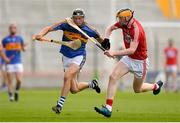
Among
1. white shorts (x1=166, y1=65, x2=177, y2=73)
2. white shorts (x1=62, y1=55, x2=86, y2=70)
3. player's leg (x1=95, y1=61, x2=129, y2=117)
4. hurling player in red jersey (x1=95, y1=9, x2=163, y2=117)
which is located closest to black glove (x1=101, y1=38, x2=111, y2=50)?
hurling player in red jersey (x1=95, y1=9, x2=163, y2=117)

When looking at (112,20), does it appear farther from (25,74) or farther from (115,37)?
(25,74)

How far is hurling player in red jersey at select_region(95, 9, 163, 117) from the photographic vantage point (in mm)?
17703

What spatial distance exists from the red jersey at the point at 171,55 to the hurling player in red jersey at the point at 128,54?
19.2m

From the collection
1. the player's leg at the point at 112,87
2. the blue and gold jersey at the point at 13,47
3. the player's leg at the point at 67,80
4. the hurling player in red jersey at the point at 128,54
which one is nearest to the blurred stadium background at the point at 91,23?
the blue and gold jersey at the point at 13,47

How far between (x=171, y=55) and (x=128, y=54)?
2050 centimetres

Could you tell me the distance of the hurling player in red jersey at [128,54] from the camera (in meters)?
17.7

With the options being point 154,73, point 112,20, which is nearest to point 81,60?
point 112,20

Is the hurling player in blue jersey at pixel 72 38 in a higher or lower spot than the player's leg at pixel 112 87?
higher

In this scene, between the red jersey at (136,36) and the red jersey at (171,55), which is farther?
the red jersey at (171,55)

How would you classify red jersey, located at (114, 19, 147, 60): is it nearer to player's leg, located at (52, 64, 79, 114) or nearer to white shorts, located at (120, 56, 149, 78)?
white shorts, located at (120, 56, 149, 78)

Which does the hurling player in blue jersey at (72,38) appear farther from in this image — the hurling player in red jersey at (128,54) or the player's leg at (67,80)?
the hurling player in red jersey at (128,54)

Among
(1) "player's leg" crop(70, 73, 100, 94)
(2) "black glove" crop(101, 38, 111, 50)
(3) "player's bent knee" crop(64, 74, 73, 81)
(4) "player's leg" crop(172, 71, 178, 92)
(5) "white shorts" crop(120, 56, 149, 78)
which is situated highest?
(2) "black glove" crop(101, 38, 111, 50)

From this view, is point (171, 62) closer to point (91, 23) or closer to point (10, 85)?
point (91, 23)

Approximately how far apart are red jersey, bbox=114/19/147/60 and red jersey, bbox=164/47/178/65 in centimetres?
1960
